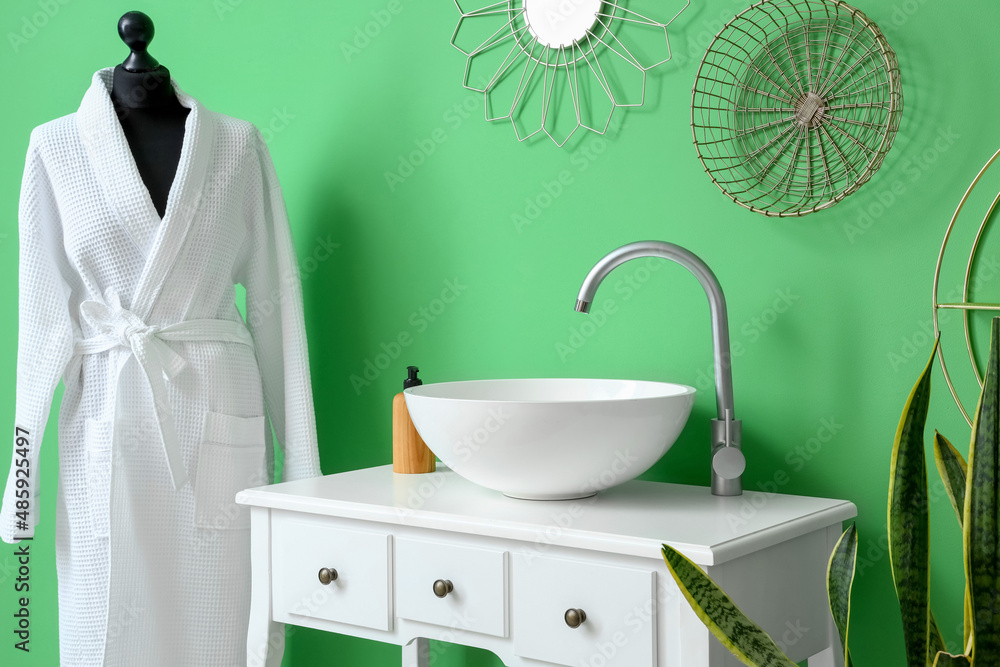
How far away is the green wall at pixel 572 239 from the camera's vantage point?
129 cm

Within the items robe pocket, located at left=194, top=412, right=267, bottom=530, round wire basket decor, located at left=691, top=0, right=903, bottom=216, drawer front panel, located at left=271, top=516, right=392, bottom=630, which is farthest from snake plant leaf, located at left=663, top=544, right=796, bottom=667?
robe pocket, located at left=194, top=412, right=267, bottom=530

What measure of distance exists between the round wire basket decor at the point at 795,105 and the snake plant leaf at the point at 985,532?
0.49 metres

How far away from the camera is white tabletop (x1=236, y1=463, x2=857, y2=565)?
1.07 m

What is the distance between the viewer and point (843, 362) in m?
1.35

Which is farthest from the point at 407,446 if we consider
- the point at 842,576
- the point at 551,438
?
the point at 842,576

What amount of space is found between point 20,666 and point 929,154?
7.79ft

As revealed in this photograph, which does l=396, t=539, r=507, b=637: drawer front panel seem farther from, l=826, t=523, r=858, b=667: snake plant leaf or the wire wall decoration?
the wire wall decoration

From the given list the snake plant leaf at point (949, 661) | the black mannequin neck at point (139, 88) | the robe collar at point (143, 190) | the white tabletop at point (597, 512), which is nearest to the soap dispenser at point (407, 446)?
the white tabletop at point (597, 512)

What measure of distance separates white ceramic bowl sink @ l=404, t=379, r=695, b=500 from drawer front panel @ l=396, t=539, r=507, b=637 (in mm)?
112

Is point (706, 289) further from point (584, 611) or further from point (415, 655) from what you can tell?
point (415, 655)

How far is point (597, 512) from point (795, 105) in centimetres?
66

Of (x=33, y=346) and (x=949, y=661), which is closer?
(x=949, y=661)

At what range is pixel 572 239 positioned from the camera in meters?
1.59

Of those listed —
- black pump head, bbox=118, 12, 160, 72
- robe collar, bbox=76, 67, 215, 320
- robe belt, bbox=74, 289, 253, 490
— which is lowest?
robe belt, bbox=74, 289, 253, 490
